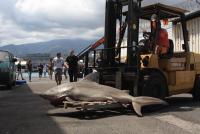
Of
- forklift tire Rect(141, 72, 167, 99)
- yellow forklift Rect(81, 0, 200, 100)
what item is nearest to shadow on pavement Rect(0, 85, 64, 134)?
yellow forklift Rect(81, 0, 200, 100)

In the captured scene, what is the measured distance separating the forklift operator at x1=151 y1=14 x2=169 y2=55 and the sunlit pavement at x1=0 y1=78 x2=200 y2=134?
1.56m

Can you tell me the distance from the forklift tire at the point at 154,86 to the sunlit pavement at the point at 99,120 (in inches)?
15.9

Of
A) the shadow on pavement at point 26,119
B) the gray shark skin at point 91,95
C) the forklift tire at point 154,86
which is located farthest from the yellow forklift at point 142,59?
the shadow on pavement at point 26,119

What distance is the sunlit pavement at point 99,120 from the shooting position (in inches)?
370

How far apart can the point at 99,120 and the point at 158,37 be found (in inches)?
135

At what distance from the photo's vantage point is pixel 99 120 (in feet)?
35.5

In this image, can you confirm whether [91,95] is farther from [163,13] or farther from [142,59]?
[163,13]

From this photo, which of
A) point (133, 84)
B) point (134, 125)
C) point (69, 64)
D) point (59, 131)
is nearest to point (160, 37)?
point (133, 84)

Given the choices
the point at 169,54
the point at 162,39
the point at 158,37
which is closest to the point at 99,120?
the point at 158,37

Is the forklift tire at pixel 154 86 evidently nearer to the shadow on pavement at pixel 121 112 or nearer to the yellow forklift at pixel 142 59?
the yellow forklift at pixel 142 59

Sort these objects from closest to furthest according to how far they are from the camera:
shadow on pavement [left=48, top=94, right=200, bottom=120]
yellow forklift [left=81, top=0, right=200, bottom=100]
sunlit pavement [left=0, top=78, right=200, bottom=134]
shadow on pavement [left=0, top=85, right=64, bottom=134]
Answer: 1. sunlit pavement [left=0, top=78, right=200, bottom=134]
2. shadow on pavement [left=0, top=85, right=64, bottom=134]
3. shadow on pavement [left=48, top=94, right=200, bottom=120]
4. yellow forklift [left=81, top=0, right=200, bottom=100]

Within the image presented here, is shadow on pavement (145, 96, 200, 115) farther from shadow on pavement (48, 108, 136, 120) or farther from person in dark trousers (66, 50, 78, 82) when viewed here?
person in dark trousers (66, 50, 78, 82)

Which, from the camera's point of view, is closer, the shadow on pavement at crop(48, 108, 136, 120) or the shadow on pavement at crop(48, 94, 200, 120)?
the shadow on pavement at crop(48, 108, 136, 120)

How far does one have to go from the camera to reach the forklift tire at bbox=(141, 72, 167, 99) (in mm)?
12352
